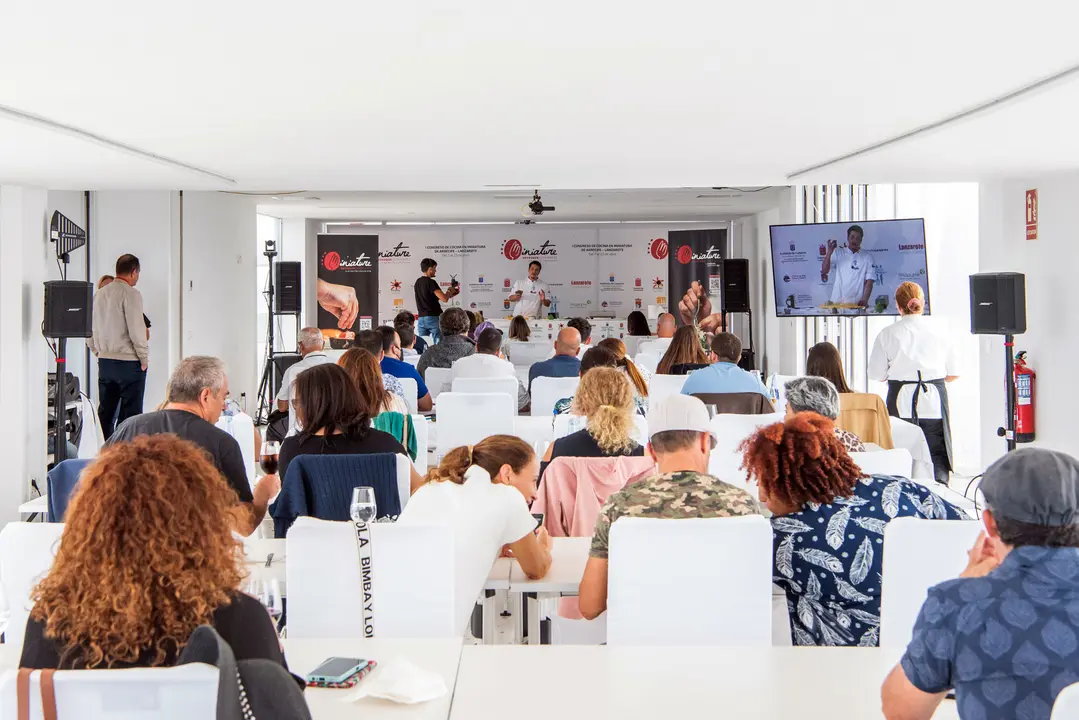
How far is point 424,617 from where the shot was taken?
274cm

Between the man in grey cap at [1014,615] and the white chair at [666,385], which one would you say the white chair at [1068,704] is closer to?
the man in grey cap at [1014,615]

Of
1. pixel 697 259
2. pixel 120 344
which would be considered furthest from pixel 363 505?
pixel 697 259

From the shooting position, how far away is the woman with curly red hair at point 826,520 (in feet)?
9.09

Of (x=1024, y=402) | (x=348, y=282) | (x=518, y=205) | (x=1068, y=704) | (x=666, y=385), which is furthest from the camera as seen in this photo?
(x=348, y=282)

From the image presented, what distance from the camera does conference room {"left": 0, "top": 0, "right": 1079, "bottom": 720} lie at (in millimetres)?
1720

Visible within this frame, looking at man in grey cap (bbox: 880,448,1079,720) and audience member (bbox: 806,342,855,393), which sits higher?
audience member (bbox: 806,342,855,393)

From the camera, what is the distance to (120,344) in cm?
848

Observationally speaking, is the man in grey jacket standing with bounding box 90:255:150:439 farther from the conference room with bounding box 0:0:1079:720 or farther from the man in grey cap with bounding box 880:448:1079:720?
the man in grey cap with bounding box 880:448:1079:720

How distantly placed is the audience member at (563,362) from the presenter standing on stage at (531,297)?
9026 mm

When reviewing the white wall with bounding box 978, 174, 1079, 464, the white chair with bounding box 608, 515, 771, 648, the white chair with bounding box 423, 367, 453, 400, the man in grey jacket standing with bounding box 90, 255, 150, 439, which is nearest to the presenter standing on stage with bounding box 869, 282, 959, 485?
the white wall with bounding box 978, 174, 1079, 464

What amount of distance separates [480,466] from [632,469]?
1011 millimetres

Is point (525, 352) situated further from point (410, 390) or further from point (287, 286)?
point (410, 390)

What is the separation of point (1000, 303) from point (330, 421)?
14.5ft

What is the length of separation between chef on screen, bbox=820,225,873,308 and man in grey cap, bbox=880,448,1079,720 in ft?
25.3
